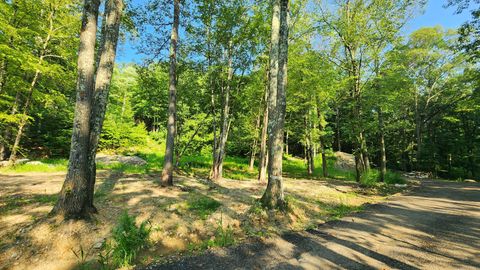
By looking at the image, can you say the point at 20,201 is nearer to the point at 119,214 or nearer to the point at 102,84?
the point at 119,214

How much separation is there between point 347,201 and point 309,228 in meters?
3.99

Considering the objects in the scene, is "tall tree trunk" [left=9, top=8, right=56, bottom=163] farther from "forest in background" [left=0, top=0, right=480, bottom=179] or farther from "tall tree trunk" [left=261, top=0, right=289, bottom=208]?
"tall tree trunk" [left=261, top=0, right=289, bottom=208]

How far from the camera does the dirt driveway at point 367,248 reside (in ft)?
13.1

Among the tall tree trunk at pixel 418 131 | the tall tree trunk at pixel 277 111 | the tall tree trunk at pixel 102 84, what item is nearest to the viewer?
the tall tree trunk at pixel 102 84

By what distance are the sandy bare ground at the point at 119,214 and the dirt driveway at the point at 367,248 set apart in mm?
603

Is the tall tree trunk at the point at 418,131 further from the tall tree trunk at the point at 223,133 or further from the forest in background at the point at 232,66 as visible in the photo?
the tall tree trunk at the point at 223,133

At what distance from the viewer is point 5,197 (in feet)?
23.5

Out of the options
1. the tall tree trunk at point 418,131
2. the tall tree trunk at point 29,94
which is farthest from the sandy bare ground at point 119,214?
the tall tree trunk at point 418,131

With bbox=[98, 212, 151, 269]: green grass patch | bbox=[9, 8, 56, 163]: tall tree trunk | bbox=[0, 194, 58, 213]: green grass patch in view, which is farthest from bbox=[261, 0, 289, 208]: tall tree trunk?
bbox=[9, 8, 56, 163]: tall tree trunk

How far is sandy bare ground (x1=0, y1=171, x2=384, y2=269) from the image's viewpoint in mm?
4301

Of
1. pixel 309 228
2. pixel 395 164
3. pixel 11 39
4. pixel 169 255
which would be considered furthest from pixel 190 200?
pixel 395 164

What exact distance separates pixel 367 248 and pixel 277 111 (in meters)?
3.89

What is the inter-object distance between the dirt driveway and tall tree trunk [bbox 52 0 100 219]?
2.36 meters

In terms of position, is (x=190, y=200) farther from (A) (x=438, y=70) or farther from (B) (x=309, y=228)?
(A) (x=438, y=70)
